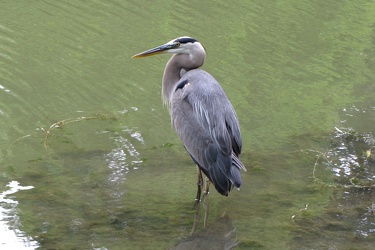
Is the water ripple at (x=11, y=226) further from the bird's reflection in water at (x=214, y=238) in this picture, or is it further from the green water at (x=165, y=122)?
the bird's reflection in water at (x=214, y=238)

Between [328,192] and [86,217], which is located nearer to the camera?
[86,217]

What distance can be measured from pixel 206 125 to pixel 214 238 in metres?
1.09

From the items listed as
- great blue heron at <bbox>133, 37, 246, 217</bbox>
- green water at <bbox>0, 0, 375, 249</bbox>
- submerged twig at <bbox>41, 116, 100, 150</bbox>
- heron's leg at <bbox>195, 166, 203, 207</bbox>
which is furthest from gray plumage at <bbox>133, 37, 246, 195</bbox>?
submerged twig at <bbox>41, 116, 100, 150</bbox>

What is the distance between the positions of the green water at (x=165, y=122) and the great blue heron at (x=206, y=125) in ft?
1.26

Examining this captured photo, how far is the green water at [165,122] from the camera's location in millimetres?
5941

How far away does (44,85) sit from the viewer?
29.4ft

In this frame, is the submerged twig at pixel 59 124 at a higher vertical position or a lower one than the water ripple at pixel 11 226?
lower

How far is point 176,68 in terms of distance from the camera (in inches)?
279

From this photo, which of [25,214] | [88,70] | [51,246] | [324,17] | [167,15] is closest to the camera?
[51,246]

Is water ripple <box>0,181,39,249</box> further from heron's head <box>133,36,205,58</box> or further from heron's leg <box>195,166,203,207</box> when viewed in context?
heron's head <box>133,36,205,58</box>

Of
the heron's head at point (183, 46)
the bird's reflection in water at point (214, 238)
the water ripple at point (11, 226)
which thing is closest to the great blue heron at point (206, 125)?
the heron's head at point (183, 46)

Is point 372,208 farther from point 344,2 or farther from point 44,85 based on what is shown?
point 344,2

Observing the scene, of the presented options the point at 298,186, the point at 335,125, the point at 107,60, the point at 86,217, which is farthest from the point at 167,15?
the point at 86,217

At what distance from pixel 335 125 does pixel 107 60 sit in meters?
3.24
